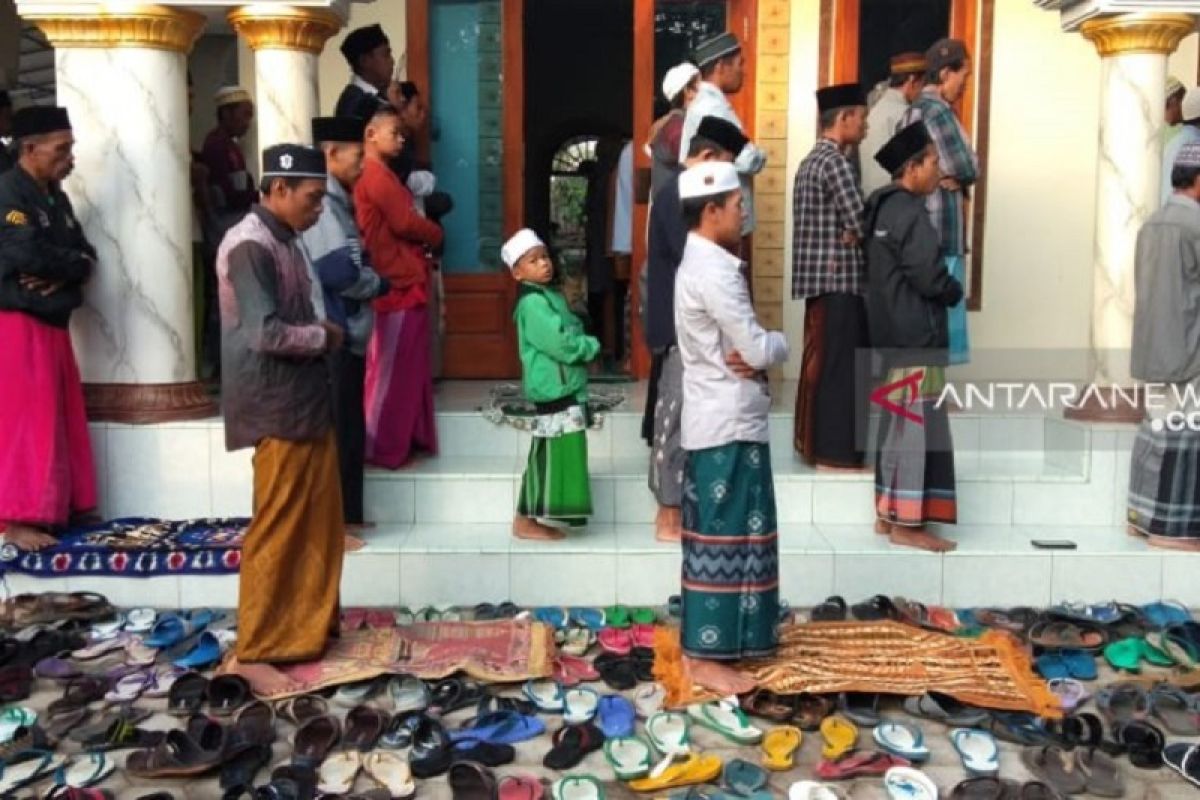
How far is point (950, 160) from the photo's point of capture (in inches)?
224

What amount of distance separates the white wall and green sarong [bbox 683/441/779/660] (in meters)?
3.96

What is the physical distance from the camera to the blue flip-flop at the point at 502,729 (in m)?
3.87

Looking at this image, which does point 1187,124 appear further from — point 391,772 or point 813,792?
point 391,772

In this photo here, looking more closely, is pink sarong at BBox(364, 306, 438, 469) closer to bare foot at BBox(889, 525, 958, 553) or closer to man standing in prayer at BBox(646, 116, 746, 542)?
man standing in prayer at BBox(646, 116, 746, 542)

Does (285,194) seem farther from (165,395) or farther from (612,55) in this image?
(612,55)

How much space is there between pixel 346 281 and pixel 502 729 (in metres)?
2.10

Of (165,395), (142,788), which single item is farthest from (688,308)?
(165,395)

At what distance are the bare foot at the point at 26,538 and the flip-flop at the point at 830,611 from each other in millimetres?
3321

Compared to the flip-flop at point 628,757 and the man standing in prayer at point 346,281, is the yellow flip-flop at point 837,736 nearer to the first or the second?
the flip-flop at point 628,757

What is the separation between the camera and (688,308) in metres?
4.04

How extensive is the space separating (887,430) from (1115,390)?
5.65ft

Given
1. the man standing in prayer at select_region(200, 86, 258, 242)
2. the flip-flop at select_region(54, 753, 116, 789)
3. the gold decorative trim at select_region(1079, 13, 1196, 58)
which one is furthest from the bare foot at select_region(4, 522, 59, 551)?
the gold decorative trim at select_region(1079, 13, 1196, 58)

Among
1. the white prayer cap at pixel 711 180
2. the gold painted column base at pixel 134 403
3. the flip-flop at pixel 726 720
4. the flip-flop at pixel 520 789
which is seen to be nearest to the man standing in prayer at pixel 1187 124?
the white prayer cap at pixel 711 180

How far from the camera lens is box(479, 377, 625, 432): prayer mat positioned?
5.45 meters
